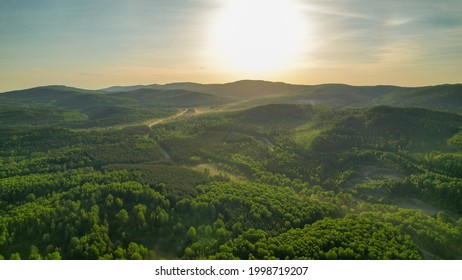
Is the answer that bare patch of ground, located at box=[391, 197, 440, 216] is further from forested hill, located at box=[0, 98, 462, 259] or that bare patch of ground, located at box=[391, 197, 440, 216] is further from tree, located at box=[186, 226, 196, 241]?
tree, located at box=[186, 226, 196, 241]

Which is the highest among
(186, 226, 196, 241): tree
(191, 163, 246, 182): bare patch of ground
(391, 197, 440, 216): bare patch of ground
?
(191, 163, 246, 182): bare patch of ground

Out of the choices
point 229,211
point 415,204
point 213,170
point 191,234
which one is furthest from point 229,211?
point 415,204

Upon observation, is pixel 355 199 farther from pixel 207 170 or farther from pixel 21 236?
pixel 21 236

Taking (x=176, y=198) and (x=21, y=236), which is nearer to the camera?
(x=21, y=236)

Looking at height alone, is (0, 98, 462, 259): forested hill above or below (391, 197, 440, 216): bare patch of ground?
above

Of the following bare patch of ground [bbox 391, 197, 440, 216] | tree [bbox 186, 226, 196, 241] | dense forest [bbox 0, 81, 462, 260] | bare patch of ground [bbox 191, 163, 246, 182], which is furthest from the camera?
bare patch of ground [bbox 191, 163, 246, 182]

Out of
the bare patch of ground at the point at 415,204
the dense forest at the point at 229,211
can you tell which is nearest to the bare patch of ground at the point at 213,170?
the dense forest at the point at 229,211

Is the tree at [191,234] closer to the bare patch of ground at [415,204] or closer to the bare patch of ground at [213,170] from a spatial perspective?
the bare patch of ground at [213,170]

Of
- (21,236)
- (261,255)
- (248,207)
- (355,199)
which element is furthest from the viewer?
(355,199)

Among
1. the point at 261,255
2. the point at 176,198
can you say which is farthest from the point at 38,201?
the point at 261,255

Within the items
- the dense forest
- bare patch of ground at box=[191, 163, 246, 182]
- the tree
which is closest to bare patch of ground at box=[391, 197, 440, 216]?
the dense forest

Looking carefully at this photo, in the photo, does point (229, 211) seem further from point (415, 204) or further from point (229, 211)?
point (415, 204)
